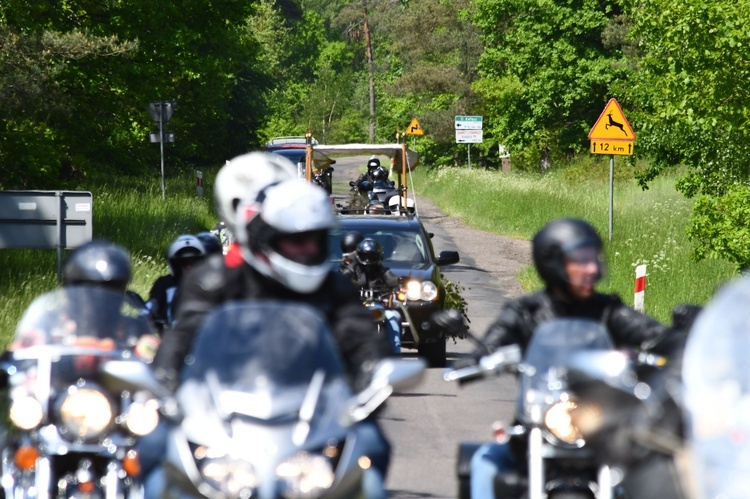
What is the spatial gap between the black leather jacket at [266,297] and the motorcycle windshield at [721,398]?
1569 mm

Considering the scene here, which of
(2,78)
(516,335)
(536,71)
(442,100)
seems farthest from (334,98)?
(516,335)

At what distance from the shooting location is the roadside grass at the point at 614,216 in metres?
20.0

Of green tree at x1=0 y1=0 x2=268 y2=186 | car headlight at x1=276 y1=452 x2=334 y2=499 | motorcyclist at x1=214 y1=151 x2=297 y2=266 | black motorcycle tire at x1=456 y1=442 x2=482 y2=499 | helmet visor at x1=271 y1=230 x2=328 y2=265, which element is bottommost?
black motorcycle tire at x1=456 y1=442 x2=482 y2=499

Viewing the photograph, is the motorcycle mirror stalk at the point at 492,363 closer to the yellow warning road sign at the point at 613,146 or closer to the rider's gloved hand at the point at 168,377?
the rider's gloved hand at the point at 168,377

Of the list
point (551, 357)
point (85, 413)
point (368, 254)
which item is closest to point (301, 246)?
point (551, 357)

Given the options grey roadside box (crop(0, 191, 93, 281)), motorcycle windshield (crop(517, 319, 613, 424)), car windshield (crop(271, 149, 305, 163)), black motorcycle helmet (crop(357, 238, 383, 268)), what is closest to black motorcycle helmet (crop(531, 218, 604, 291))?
motorcycle windshield (crop(517, 319, 613, 424))

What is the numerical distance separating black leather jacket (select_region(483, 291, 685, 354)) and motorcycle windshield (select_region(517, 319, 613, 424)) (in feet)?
1.62

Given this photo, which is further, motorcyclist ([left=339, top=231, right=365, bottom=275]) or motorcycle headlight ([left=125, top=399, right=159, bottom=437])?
motorcyclist ([left=339, top=231, right=365, bottom=275])

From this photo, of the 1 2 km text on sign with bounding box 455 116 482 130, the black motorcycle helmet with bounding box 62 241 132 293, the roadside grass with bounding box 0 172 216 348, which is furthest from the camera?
the 1 2 km text on sign with bounding box 455 116 482 130

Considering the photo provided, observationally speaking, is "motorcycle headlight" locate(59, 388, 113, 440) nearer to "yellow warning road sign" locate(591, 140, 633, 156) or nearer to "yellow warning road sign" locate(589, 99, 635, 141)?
"yellow warning road sign" locate(591, 140, 633, 156)

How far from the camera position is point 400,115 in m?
73.6

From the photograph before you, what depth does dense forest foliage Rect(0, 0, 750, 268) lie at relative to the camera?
17.1 m

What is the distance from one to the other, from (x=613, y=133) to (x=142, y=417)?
16.8 metres

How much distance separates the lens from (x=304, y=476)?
4141 millimetres
